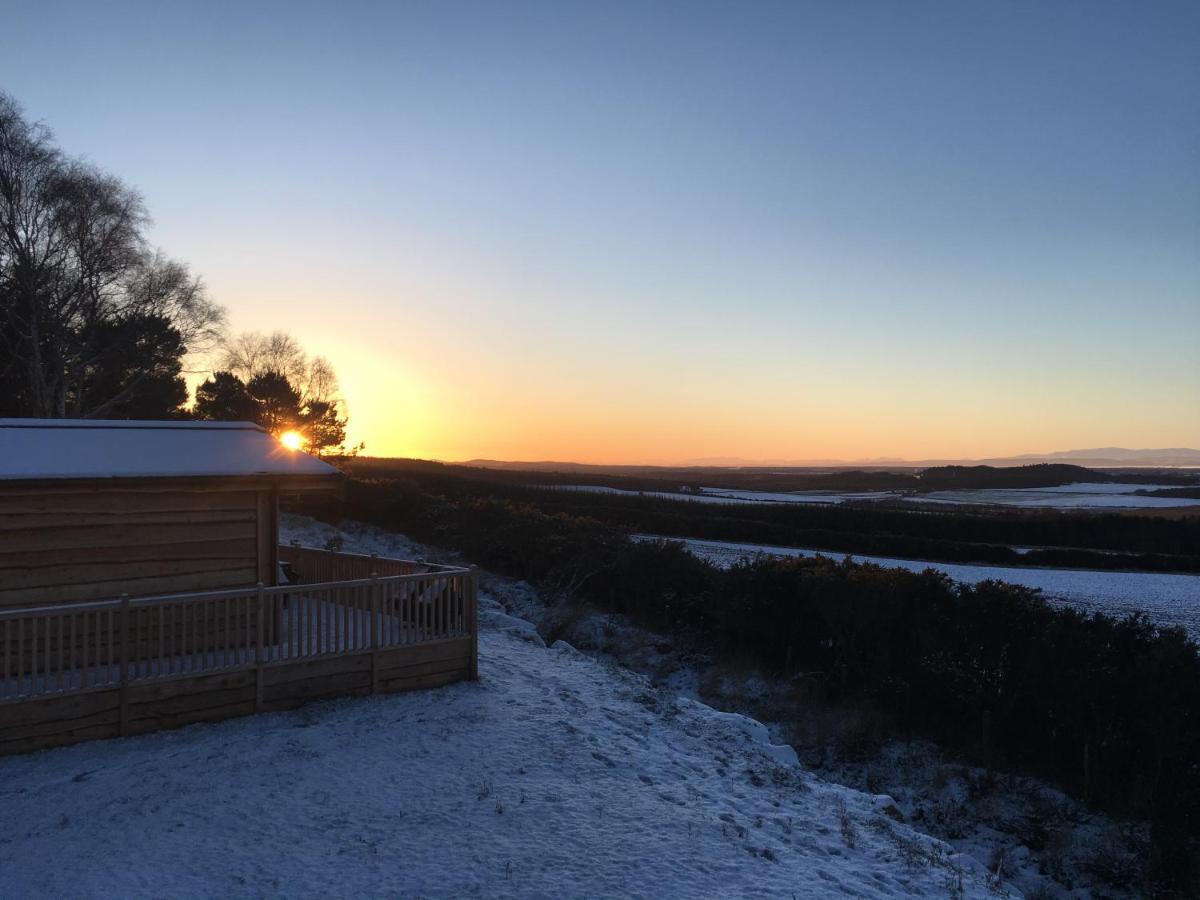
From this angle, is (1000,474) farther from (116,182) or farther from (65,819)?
(65,819)

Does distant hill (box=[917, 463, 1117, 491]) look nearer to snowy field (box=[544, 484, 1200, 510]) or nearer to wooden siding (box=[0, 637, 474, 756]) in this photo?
snowy field (box=[544, 484, 1200, 510])

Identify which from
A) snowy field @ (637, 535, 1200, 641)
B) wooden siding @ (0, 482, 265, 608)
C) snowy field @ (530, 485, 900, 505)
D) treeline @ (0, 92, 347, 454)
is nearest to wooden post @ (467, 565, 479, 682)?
wooden siding @ (0, 482, 265, 608)

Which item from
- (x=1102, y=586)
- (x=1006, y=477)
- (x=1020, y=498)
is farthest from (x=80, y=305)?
(x=1006, y=477)

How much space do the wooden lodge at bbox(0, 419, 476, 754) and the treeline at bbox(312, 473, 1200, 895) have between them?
324 inches

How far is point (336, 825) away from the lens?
6.64 m

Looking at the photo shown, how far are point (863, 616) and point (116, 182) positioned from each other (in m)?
34.7

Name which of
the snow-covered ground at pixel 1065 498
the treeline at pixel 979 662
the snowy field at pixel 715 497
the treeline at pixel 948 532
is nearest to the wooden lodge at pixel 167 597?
the treeline at pixel 979 662

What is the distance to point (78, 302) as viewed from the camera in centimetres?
3228

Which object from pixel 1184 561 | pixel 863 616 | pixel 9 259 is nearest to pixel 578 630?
pixel 863 616

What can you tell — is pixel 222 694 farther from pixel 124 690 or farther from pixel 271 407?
pixel 271 407

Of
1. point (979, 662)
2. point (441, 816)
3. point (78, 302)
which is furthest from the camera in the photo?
point (78, 302)

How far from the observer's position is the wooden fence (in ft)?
26.1

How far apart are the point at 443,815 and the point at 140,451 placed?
6947 millimetres

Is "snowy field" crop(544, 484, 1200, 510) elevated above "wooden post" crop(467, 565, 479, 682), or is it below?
below
